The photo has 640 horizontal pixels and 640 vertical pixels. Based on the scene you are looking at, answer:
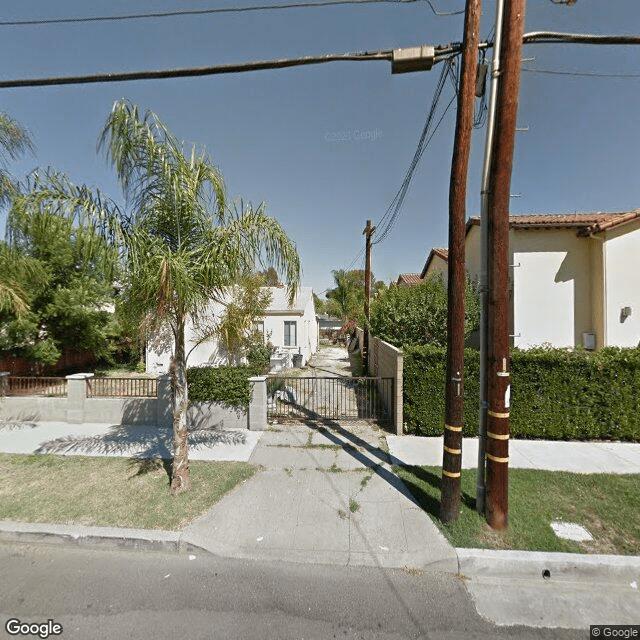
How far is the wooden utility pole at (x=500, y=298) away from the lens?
11.1 ft

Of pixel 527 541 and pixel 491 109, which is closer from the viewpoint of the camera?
pixel 527 541

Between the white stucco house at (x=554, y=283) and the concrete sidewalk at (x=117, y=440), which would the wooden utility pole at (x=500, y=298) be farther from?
the white stucco house at (x=554, y=283)

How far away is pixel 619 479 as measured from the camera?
181 inches

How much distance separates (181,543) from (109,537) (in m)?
0.83

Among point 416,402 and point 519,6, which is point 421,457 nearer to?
point 416,402

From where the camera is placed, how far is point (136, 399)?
22.9 feet

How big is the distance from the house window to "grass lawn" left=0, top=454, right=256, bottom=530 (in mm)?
12663

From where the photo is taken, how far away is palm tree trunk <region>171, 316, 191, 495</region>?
4.25m

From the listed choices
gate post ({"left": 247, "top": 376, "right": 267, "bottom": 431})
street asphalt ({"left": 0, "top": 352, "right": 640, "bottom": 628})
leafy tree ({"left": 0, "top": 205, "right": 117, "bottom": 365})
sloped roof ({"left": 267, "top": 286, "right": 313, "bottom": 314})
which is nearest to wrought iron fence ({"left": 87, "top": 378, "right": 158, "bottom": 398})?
street asphalt ({"left": 0, "top": 352, "right": 640, "bottom": 628})

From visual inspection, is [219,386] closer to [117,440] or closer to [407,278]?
[117,440]

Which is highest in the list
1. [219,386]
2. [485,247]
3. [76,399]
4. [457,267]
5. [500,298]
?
[485,247]

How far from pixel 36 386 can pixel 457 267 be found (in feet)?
33.1

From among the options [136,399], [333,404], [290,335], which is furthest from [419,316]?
[290,335]

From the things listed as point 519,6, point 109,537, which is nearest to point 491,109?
point 519,6
